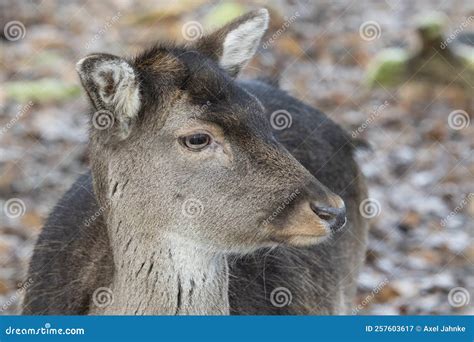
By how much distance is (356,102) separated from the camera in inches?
555

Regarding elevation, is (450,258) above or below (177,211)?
below

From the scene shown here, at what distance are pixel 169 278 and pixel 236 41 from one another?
5.98ft

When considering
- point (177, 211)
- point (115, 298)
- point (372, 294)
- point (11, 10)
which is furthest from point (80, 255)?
point (11, 10)

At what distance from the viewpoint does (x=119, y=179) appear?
19.2 ft

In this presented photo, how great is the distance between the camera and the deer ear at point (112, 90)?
534 centimetres

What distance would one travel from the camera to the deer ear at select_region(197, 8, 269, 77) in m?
6.38

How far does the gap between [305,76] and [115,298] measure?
9364 mm

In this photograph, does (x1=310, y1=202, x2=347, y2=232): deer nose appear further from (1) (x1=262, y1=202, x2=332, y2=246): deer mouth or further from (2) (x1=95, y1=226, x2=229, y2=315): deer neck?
(2) (x1=95, y1=226, x2=229, y2=315): deer neck

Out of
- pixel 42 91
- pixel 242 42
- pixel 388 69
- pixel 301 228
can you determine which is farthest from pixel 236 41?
pixel 388 69

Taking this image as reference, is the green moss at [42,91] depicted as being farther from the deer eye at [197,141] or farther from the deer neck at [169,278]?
the deer eye at [197,141]

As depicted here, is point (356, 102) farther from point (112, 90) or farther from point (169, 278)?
point (112, 90)

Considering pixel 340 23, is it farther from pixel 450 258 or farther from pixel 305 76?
pixel 450 258

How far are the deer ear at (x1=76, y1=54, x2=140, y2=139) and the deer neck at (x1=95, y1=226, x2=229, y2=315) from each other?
770 mm

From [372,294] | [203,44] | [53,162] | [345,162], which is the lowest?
[53,162]
